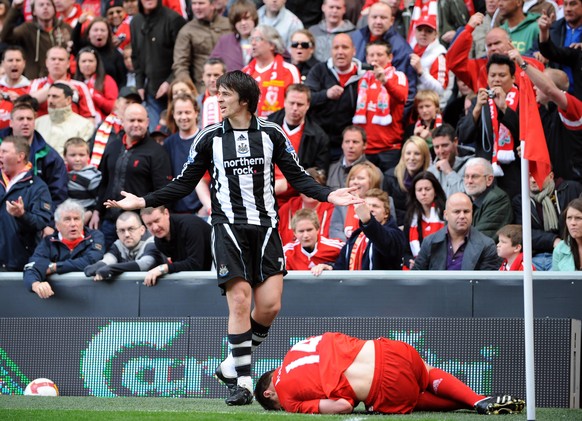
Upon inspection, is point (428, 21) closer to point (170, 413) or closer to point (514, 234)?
point (514, 234)

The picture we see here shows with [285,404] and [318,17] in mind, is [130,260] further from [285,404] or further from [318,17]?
[318,17]

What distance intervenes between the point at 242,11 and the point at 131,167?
9.96 ft

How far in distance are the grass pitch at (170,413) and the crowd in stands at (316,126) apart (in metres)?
2.02

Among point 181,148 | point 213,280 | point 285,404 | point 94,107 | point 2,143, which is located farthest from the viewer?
point 94,107

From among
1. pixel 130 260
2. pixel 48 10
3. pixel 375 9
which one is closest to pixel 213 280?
pixel 130 260

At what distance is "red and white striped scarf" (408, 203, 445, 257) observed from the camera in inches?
469

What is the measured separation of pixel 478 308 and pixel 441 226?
1720 millimetres

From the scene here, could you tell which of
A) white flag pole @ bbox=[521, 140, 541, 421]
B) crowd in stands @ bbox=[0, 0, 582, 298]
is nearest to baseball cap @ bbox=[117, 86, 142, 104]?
crowd in stands @ bbox=[0, 0, 582, 298]

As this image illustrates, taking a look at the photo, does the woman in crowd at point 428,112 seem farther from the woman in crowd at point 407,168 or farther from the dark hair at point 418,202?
the dark hair at point 418,202

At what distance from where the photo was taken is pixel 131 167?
13.6 metres

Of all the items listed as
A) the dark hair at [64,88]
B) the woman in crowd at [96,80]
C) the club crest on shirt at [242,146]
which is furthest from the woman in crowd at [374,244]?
the woman in crowd at [96,80]

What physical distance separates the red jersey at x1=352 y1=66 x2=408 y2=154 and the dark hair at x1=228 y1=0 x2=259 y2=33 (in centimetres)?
221

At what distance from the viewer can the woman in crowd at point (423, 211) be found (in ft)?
39.1

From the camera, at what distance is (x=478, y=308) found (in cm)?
1038
